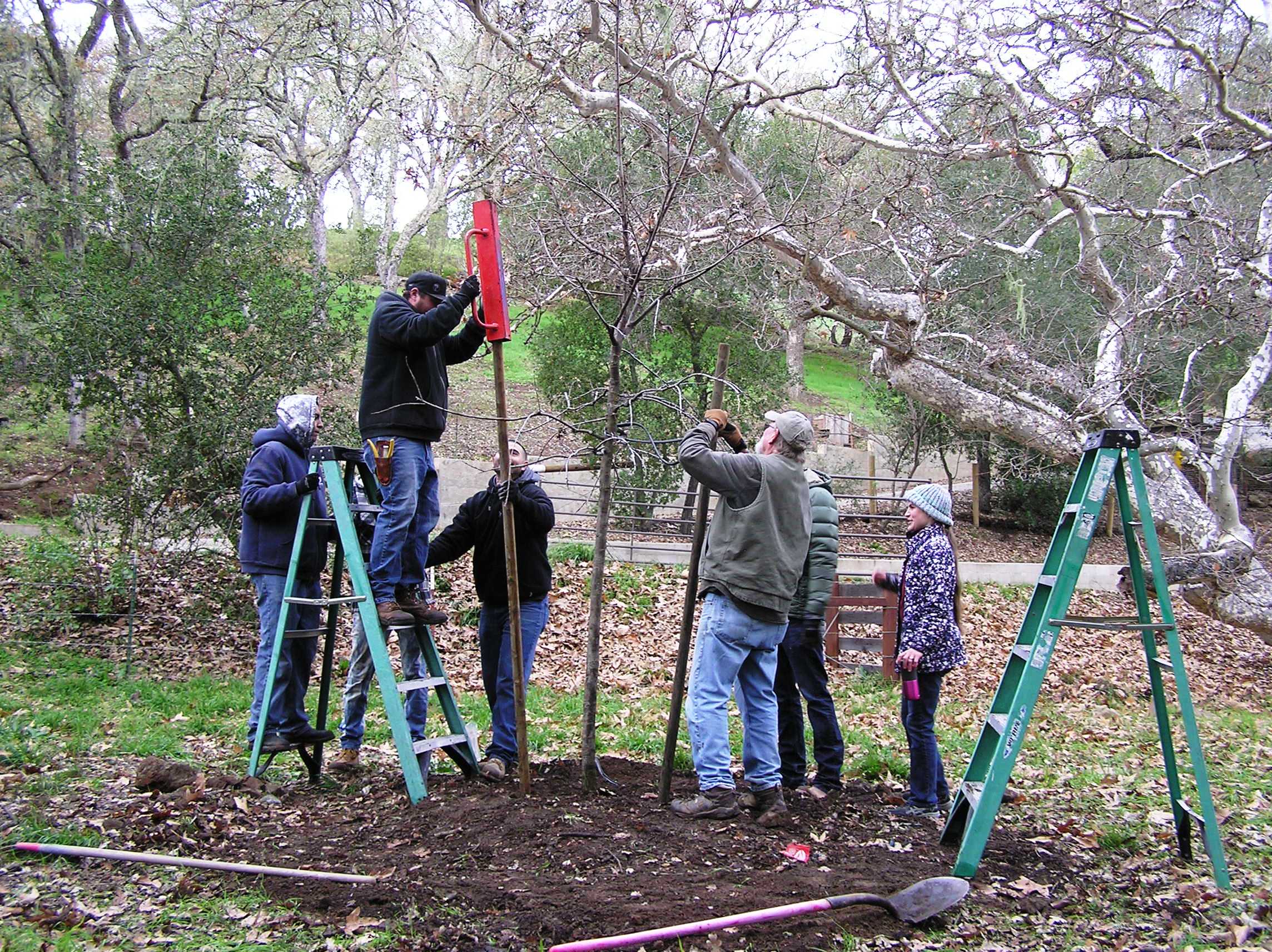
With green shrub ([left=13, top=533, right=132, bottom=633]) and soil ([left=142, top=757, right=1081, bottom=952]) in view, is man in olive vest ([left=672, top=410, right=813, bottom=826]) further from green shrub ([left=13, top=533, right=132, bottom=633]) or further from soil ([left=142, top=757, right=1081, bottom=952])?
green shrub ([left=13, top=533, right=132, bottom=633])

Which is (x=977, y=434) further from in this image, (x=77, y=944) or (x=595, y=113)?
(x=77, y=944)

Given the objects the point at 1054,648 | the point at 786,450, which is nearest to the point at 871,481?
the point at 786,450

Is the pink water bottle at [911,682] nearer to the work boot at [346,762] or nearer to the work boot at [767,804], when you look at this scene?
the work boot at [767,804]

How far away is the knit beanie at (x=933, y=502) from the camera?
5301 mm

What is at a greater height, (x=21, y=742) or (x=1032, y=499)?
(x=1032, y=499)

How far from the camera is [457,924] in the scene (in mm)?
3570

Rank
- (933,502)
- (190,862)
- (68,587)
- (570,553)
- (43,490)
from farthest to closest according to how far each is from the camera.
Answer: (43,490) → (570,553) → (68,587) → (933,502) → (190,862)

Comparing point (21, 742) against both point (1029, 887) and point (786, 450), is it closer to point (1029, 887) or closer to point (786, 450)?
point (786, 450)

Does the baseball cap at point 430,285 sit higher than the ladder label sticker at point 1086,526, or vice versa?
the baseball cap at point 430,285

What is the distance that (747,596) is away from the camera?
4.86 metres

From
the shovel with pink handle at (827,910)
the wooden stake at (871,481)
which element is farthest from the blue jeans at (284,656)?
the wooden stake at (871,481)

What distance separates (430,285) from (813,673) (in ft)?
10.2

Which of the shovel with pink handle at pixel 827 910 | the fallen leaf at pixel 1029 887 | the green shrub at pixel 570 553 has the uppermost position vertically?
the green shrub at pixel 570 553

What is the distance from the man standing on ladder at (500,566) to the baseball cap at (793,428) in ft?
4.54
